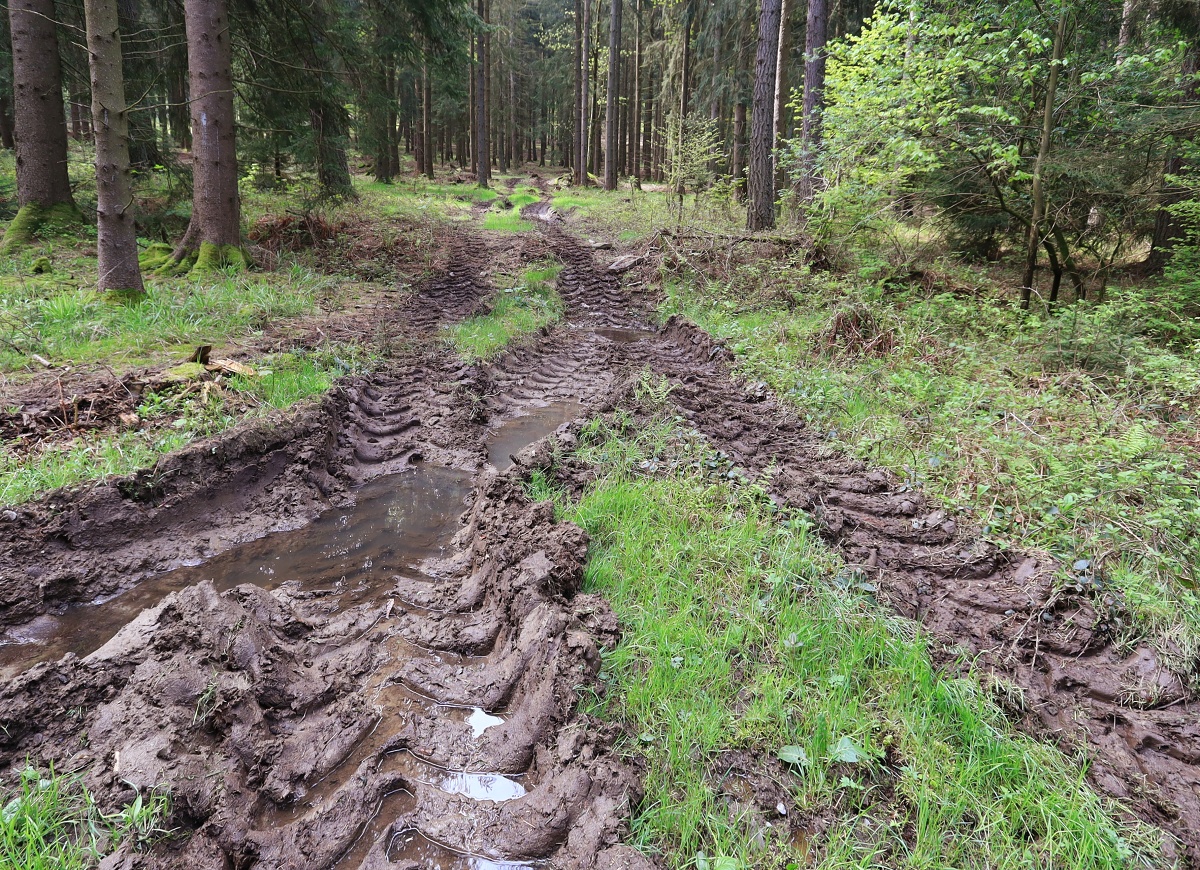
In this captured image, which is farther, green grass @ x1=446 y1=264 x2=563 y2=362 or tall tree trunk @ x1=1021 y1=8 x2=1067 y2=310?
green grass @ x1=446 y1=264 x2=563 y2=362

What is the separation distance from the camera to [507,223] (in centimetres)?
1880

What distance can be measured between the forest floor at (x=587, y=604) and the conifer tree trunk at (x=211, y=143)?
7.02 ft

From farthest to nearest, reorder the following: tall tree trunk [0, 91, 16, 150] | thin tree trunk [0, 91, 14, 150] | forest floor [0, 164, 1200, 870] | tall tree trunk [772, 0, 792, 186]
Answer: thin tree trunk [0, 91, 14, 150], tall tree trunk [0, 91, 16, 150], tall tree trunk [772, 0, 792, 186], forest floor [0, 164, 1200, 870]

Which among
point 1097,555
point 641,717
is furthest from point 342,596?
point 1097,555

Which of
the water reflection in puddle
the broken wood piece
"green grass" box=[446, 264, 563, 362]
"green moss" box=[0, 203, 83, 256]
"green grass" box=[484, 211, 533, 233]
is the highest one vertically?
"green grass" box=[484, 211, 533, 233]

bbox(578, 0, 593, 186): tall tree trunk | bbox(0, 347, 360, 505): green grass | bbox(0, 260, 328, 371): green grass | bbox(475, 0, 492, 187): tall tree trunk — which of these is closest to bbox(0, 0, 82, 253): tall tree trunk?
bbox(0, 260, 328, 371): green grass

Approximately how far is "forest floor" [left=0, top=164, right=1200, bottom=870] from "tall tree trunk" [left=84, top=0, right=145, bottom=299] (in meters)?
0.45

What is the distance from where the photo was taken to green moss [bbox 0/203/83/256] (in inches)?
338

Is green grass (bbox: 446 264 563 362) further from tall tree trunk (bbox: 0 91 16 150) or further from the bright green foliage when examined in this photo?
tall tree trunk (bbox: 0 91 16 150)

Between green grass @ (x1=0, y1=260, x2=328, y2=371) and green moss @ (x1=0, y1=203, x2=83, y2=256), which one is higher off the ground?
green moss @ (x1=0, y1=203, x2=83, y2=256)

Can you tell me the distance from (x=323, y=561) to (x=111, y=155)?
18.1 feet

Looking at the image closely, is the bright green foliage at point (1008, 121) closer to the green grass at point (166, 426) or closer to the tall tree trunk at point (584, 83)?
the green grass at point (166, 426)

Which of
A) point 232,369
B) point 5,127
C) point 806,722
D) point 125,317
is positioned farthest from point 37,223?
point 5,127

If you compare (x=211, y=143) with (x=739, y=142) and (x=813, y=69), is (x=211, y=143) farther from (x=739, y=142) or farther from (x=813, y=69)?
(x=739, y=142)
